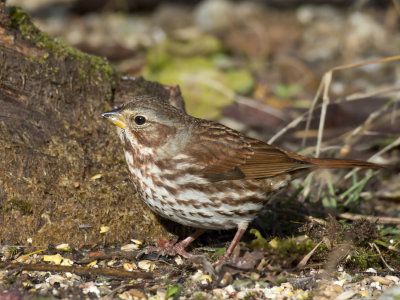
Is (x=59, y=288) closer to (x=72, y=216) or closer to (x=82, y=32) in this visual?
(x=72, y=216)

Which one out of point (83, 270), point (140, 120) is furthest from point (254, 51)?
point (83, 270)

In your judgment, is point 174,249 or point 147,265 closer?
point 147,265

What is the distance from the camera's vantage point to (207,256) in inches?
172

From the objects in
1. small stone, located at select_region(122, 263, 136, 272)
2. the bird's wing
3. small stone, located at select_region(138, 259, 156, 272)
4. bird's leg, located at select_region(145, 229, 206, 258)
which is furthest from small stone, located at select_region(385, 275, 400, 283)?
small stone, located at select_region(122, 263, 136, 272)

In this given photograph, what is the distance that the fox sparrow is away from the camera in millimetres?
4195

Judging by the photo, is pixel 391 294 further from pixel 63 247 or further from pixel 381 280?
pixel 63 247

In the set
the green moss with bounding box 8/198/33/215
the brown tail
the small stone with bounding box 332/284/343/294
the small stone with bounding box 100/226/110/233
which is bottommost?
the small stone with bounding box 332/284/343/294

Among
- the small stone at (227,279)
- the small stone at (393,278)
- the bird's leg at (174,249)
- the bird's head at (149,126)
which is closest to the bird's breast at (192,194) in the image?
the bird's head at (149,126)

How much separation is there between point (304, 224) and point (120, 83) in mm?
1992

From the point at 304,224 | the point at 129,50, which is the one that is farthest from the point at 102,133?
the point at 129,50

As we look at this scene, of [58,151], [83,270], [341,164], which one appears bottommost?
[83,270]

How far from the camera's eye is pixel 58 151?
449 centimetres

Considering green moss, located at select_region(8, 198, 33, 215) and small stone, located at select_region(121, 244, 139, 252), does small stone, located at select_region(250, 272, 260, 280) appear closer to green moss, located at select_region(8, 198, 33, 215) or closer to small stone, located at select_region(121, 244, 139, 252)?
small stone, located at select_region(121, 244, 139, 252)

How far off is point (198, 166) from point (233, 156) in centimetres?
29
